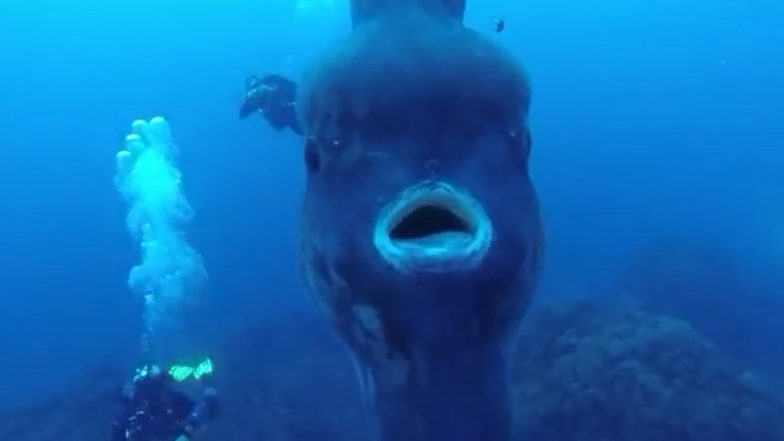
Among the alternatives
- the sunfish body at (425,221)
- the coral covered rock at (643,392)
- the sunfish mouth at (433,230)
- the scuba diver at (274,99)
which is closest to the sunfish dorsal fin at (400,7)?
the sunfish body at (425,221)

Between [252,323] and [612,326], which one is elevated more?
[252,323]

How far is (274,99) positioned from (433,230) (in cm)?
848

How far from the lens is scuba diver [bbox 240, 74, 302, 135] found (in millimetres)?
11188

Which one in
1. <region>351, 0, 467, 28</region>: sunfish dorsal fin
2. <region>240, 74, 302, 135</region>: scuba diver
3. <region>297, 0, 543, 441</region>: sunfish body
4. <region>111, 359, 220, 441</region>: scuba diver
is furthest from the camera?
<region>240, 74, 302, 135</region>: scuba diver

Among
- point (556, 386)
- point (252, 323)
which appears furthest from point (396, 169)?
point (252, 323)

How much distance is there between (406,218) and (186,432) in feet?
24.4

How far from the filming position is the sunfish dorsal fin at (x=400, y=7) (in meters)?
Result: 3.99

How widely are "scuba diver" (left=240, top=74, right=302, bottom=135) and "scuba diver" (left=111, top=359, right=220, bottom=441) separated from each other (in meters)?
3.37

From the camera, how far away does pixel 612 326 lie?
11.7 metres

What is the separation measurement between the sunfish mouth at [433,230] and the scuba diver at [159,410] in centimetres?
716

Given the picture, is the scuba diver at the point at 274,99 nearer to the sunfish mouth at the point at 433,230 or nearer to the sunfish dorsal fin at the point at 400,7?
the sunfish dorsal fin at the point at 400,7

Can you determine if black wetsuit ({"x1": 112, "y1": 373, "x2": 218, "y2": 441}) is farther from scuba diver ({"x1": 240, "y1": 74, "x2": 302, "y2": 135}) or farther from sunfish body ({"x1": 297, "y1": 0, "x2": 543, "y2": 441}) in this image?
sunfish body ({"x1": 297, "y1": 0, "x2": 543, "y2": 441})

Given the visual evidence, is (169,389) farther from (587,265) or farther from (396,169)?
(587,265)

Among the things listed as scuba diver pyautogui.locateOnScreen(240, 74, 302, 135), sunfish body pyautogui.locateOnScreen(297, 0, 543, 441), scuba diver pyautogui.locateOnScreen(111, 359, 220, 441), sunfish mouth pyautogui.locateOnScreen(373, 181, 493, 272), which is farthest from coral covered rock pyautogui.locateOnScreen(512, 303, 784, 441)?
sunfish mouth pyautogui.locateOnScreen(373, 181, 493, 272)
